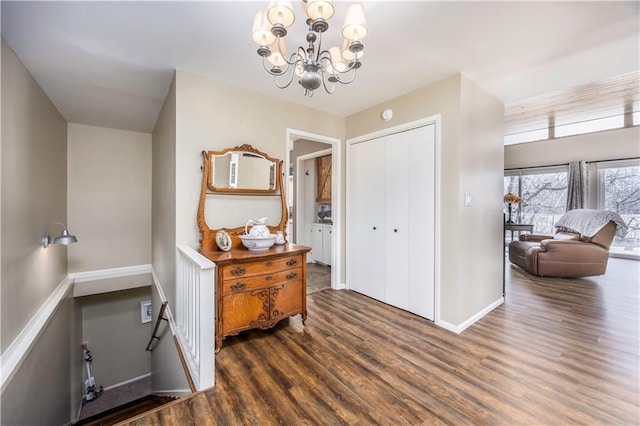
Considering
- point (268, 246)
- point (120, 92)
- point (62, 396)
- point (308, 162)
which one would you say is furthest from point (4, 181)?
point (308, 162)

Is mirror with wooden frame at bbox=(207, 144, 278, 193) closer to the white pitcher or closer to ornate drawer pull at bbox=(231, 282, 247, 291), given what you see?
the white pitcher

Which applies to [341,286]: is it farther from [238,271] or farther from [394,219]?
[238,271]

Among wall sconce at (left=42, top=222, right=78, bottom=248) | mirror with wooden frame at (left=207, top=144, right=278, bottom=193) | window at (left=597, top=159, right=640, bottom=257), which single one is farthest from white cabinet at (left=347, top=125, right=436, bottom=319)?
window at (left=597, top=159, right=640, bottom=257)

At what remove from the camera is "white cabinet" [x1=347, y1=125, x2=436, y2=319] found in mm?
2842

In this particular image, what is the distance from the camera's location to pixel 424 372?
1.97 m

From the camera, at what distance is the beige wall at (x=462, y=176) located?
101 inches

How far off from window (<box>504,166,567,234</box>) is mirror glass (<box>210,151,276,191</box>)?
701 centimetres

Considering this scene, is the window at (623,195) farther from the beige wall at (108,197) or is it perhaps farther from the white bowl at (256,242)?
the beige wall at (108,197)

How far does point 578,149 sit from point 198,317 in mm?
8174

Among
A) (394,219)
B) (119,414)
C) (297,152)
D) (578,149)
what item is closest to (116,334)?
(119,414)

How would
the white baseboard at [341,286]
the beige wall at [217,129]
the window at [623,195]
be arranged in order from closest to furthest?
the beige wall at [217,129] → the white baseboard at [341,286] → the window at [623,195]

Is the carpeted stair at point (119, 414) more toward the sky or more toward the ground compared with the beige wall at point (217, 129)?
more toward the ground

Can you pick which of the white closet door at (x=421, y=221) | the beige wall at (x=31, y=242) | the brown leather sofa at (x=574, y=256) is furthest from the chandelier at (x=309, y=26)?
the brown leather sofa at (x=574, y=256)

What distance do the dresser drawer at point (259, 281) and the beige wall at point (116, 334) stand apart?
354cm
